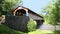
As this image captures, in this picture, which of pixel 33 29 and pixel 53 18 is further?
pixel 33 29

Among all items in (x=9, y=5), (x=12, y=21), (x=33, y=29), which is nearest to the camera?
(x=33, y=29)

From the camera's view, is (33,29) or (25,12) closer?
(33,29)

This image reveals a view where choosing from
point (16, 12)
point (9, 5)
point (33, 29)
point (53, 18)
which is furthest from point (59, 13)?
point (9, 5)

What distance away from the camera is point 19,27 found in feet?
105

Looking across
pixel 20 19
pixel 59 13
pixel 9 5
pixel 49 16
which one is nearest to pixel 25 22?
pixel 20 19

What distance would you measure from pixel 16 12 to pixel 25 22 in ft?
28.2

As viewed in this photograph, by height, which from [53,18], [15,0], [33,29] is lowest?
[33,29]

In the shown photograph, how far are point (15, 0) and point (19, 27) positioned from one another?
13968 mm

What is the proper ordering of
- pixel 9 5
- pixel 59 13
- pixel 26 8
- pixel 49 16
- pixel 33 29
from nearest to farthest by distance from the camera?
pixel 59 13 → pixel 49 16 → pixel 33 29 → pixel 26 8 → pixel 9 5

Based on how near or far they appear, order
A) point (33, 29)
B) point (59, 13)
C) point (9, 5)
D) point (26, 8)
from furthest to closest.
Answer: point (9, 5), point (26, 8), point (33, 29), point (59, 13)

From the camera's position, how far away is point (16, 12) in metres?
39.9

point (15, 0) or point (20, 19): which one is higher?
point (15, 0)

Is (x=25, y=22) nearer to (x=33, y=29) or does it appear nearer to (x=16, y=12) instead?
(x=33, y=29)

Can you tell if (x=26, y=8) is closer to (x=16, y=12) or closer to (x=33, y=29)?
(x=16, y=12)
